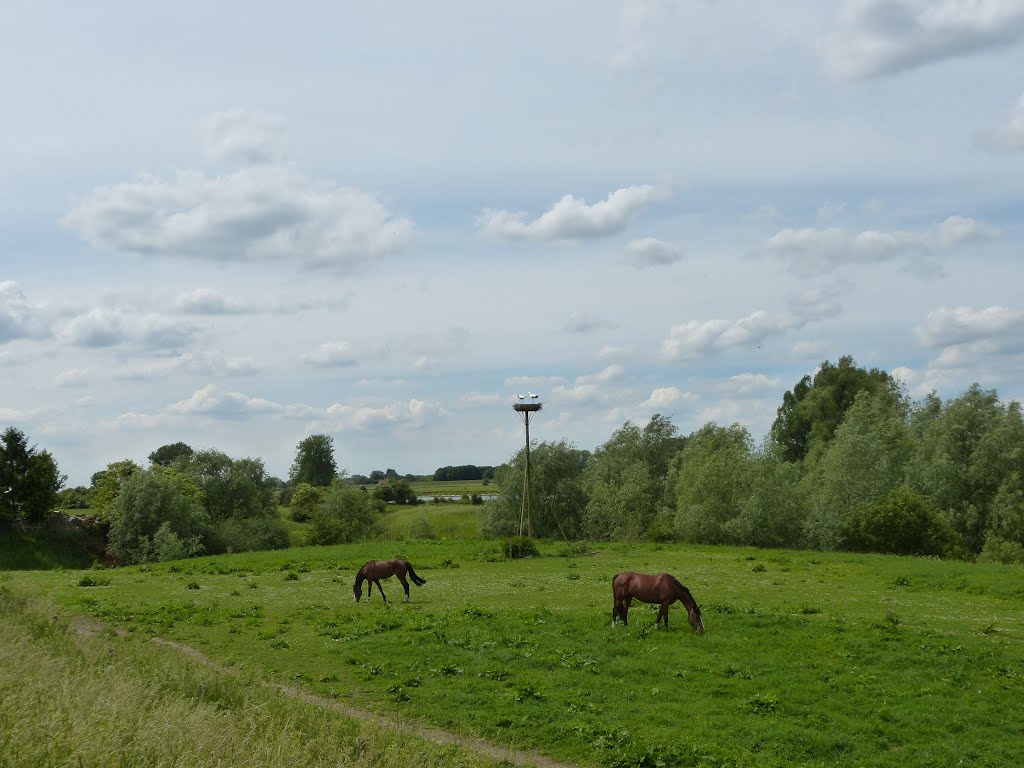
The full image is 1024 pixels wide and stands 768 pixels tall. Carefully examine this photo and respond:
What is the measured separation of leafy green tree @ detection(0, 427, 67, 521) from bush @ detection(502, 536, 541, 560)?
42.8 metres

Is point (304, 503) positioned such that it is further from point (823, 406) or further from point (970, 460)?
point (970, 460)

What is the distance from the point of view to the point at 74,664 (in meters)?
12.7

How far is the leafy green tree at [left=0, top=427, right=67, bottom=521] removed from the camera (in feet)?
206

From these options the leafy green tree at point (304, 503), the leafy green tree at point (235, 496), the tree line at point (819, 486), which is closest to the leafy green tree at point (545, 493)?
the tree line at point (819, 486)

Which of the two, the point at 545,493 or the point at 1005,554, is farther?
the point at 545,493

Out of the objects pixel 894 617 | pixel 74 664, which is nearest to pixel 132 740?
Result: pixel 74 664

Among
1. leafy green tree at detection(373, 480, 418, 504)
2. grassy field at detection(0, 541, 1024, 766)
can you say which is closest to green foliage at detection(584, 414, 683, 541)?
grassy field at detection(0, 541, 1024, 766)

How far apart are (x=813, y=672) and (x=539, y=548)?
29.6 meters

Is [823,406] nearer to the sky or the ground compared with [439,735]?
nearer to the sky

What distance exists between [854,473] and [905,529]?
14.2m

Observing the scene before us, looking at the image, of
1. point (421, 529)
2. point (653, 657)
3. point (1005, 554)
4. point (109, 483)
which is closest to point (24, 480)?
point (109, 483)

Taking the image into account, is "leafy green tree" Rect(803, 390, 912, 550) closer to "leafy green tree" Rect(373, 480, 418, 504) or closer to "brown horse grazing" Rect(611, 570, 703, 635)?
"brown horse grazing" Rect(611, 570, 703, 635)

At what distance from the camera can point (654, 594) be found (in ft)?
70.0

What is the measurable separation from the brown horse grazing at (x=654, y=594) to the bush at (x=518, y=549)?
71.7 feet
